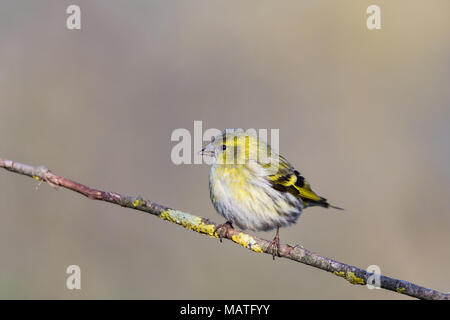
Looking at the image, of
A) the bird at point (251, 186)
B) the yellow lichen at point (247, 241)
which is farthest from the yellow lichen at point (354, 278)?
the bird at point (251, 186)

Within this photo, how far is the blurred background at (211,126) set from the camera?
7.29 metres

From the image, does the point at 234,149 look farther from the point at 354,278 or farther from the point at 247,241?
the point at 354,278

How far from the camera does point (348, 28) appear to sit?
364 inches

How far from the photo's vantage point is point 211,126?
26.2ft

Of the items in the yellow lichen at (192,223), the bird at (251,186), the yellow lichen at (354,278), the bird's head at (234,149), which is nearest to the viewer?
the yellow lichen at (354,278)

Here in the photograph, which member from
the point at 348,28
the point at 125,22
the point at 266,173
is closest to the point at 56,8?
the point at 125,22

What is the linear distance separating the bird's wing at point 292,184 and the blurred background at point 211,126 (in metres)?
2.53

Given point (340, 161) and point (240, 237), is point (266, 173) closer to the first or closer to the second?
point (240, 237)

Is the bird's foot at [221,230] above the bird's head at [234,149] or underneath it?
underneath

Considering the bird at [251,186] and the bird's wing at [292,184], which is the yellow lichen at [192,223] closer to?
the bird at [251,186]

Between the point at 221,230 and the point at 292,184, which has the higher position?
the point at 292,184

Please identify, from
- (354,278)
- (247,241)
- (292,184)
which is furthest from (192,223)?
(292,184)

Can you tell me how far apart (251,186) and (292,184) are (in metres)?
0.54

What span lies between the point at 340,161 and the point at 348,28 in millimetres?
2703
